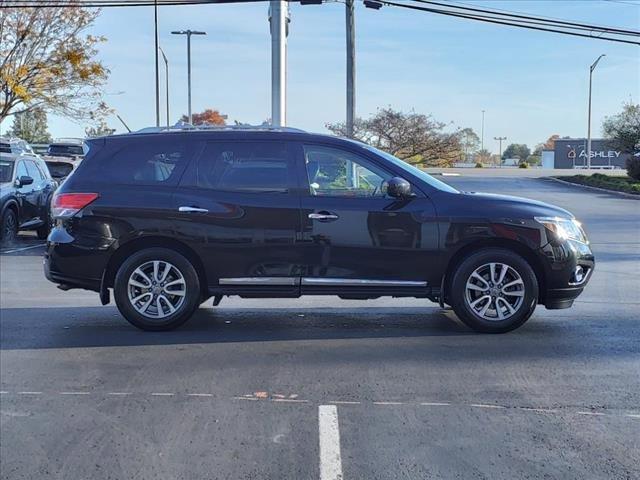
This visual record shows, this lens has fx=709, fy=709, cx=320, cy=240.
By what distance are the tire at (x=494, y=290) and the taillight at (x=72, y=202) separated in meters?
3.42

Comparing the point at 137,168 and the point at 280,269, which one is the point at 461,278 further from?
the point at 137,168

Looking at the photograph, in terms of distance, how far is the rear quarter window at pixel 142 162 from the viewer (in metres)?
6.59

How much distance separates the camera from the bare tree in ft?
81.1

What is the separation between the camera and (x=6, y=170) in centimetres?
1326

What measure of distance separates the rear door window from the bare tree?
18.0 m

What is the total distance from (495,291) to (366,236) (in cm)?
128

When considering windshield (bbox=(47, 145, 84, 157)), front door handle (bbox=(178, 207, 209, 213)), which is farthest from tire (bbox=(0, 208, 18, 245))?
windshield (bbox=(47, 145, 84, 157))

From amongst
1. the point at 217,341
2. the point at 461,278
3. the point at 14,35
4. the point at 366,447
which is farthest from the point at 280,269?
the point at 14,35

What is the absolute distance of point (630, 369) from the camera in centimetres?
547

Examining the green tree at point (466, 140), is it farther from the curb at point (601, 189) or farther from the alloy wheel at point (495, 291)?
the alloy wheel at point (495, 291)

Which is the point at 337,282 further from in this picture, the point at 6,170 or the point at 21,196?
the point at 6,170

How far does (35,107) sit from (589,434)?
84.3 ft

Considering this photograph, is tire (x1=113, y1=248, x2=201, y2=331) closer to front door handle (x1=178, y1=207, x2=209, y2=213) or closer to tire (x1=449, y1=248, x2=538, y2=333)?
front door handle (x1=178, y1=207, x2=209, y2=213)

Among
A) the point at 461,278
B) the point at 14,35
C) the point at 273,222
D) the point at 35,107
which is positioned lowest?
the point at 461,278
